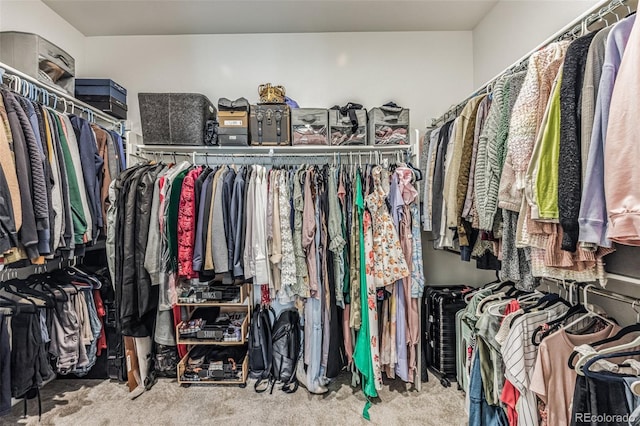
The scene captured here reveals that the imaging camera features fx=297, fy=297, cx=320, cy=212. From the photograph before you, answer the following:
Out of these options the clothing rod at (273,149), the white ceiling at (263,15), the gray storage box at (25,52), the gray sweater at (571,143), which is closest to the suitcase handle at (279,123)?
the clothing rod at (273,149)

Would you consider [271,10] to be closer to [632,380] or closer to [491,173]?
[491,173]

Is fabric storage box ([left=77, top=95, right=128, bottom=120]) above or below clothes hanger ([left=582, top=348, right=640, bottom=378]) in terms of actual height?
above

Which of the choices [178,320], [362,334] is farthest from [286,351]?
[178,320]

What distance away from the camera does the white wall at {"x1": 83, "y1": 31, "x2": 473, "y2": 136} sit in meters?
2.71

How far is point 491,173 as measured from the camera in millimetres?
1334

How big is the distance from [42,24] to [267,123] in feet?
6.29

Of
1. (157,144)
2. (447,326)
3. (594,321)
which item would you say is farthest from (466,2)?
(157,144)

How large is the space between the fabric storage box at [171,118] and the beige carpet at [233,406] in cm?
185

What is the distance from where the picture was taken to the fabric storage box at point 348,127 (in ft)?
7.55

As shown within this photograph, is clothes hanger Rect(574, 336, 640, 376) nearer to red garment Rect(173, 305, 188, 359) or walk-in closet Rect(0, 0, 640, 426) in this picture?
walk-in closet Rect(0, 0, 640, 426)

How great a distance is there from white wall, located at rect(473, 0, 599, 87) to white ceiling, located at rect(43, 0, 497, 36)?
15cm

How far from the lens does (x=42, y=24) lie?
231 cm

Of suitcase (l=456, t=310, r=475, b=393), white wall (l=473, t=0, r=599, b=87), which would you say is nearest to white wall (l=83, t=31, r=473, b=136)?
white wall (l=473, t=0, r=599, b=87)

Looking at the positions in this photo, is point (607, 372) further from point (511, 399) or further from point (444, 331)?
point (444, 331)
